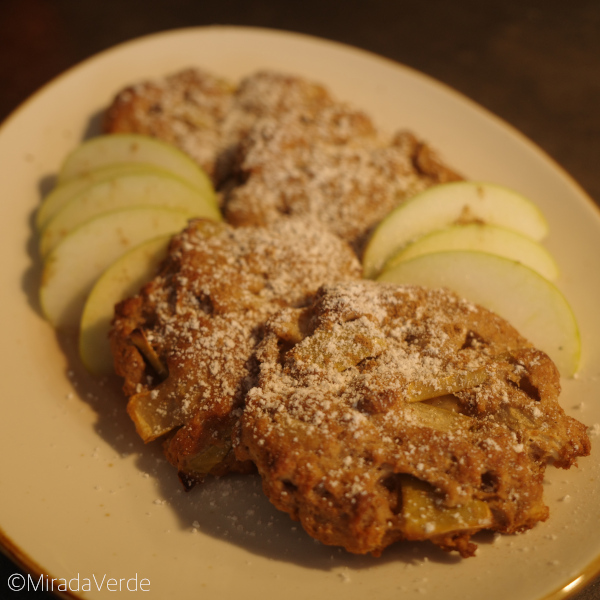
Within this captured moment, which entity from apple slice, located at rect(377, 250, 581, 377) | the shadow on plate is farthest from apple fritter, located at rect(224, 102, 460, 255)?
the shadow on plate

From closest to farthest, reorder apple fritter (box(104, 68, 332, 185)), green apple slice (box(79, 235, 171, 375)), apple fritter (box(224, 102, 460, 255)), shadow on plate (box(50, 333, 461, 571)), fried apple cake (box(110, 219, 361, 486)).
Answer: shadow on plate (box(50, 333, 461, 571)), fried apple cake (box(110, 219, 361, 486)), green apple slice (box(79, 235, 171, 375)), apple fritter (box(224, 102, 460, 255)), apple fritter (box(104, 68, 332, 185))

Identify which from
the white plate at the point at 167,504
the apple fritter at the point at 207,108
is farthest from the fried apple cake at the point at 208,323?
the apple fritter at the point at 207,108

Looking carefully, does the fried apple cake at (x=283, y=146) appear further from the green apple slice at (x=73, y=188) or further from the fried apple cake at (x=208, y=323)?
the green apple slice at (x=73, y=188)

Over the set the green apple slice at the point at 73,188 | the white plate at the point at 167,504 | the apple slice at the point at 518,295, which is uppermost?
the apple slice at the point at 518,295

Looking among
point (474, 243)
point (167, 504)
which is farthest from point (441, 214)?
point (167, 504)

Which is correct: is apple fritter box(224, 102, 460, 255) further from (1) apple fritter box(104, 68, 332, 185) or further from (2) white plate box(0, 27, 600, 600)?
(2) white plate box(0, 27, 600, 600)

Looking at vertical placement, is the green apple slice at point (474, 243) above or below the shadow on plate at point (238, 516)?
above
